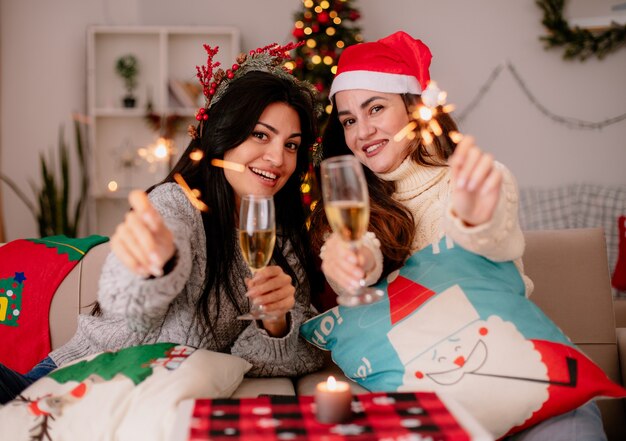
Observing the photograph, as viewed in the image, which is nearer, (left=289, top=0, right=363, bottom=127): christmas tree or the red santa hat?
the red santa hat

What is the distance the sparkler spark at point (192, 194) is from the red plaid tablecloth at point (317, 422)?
780 mm

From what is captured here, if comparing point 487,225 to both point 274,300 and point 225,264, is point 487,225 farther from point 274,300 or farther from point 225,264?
point 225,264

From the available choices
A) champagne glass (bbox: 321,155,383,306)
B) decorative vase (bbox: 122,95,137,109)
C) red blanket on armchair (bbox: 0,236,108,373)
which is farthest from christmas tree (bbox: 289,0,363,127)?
champagne glass (bbox: 321,155,383,306)

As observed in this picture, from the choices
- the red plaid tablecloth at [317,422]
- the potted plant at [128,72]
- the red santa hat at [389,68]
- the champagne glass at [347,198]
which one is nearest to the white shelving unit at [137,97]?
the potted plant at [128,72]

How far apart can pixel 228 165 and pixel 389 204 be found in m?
0.50

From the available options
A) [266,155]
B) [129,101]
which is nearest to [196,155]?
[266,155]

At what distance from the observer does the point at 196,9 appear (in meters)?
4.64

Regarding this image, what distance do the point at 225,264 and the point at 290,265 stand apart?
232 mm

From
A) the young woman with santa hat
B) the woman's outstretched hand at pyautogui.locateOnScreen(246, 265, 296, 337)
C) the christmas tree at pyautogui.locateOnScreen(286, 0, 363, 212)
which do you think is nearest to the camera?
the woman's outstretched hand at pyautogui.locateOnScreen(246, 265, 296, 337)

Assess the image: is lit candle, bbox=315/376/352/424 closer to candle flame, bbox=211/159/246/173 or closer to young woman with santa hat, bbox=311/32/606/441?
young woman with santa hat, bbox=311/32/606/441

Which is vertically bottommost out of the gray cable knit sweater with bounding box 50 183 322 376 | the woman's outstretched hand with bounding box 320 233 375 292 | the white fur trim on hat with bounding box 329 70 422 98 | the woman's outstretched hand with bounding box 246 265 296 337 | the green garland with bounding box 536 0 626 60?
the gray cable knit sweater with bounding box 50 183 322 376

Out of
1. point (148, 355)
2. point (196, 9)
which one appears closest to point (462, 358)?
point (148, 355)

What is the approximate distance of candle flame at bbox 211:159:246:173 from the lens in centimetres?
182

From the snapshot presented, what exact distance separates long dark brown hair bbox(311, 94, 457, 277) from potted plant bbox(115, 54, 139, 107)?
2767 millimetres
